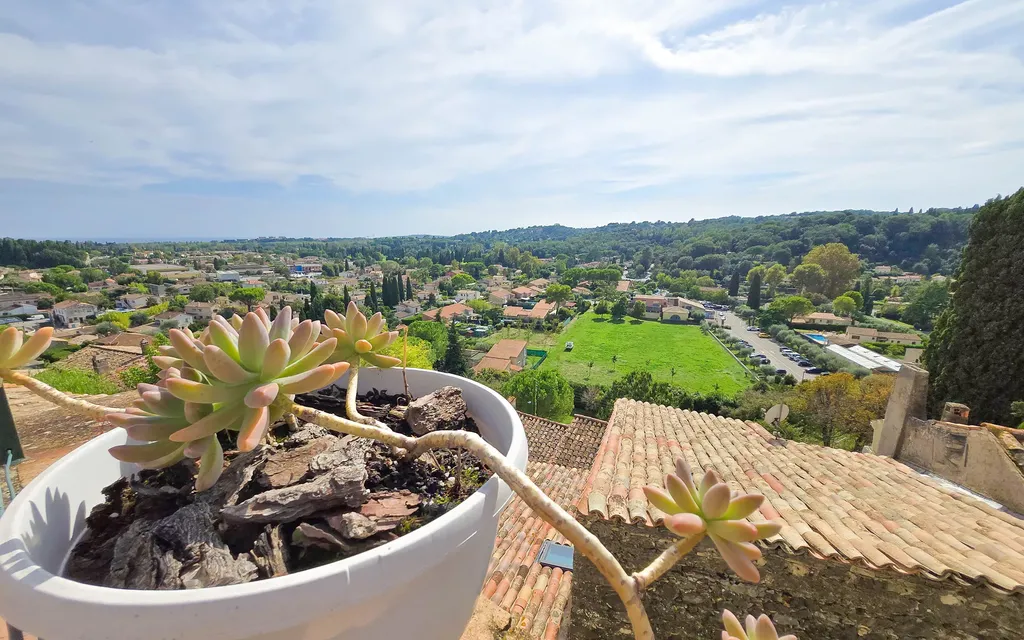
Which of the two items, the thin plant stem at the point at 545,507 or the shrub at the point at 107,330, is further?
the shrub at the point at 107,330

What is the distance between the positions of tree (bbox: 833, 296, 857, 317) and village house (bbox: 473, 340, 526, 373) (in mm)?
33289

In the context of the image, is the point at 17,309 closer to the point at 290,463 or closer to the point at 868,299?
the point at 290,463

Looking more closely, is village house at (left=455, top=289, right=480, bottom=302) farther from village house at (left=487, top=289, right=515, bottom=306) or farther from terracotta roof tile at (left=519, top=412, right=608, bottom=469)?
terracotta roof tile at (left=519, top=412, right=608, bottom=469)

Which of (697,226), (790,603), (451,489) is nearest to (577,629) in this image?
(790,603)

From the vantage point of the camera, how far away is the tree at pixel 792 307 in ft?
134

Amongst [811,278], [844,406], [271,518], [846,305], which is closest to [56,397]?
[271,518]

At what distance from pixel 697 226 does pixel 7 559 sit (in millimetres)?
153615

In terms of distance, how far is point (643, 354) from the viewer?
33.1m

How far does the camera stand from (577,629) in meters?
2.85

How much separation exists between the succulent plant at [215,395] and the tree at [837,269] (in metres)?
59.9

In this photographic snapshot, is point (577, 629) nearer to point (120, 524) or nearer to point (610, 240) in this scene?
point (120, 524)

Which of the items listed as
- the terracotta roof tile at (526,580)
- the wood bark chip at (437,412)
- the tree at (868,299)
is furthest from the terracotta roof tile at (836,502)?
the tree at (868,299)

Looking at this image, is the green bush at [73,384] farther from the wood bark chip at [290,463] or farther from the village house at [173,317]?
the village house at [173,317]

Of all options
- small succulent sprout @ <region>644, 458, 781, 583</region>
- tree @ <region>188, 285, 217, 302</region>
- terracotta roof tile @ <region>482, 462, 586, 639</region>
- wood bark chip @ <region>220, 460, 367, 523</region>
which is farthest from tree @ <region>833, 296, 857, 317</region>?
tree @ <region>188, 285, 217, 302</region>
